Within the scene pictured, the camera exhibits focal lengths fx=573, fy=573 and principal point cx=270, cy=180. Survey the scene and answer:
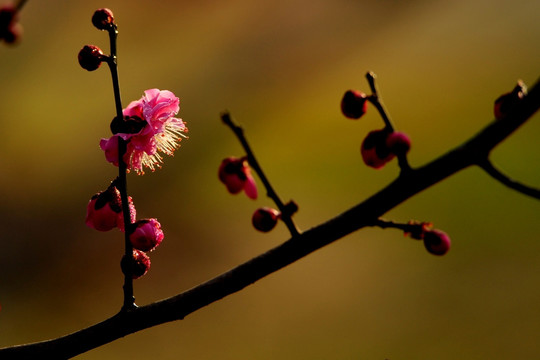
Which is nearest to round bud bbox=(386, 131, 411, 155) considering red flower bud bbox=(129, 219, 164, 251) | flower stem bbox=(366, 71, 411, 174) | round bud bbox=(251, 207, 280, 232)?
flower stem bbox=(366, 71, 411, 174)

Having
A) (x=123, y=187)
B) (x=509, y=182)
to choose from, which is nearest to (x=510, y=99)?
(x=509, y=182)

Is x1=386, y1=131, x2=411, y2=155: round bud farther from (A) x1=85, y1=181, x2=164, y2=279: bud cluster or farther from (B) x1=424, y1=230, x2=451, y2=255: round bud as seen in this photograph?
(A) x1=85, y1=181, x2=164, y2=279: bud cluster

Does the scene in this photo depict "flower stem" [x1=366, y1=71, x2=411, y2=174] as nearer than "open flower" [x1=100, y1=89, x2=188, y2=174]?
Yes

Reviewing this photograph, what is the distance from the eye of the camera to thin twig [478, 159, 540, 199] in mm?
459

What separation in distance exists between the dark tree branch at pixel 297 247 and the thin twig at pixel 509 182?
0.01 metres

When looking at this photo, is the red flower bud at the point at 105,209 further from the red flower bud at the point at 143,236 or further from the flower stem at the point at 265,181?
the flower stem at the point at 265,181

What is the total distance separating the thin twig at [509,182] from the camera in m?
0.46

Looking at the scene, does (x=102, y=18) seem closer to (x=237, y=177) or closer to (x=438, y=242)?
(x=237, y=177)

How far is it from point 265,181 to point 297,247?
0.07m

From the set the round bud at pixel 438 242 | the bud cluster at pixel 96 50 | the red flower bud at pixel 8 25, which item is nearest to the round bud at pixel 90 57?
the bud cluster at pixel 96 50

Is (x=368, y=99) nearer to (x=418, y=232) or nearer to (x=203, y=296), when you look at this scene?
(x=418, y=232)

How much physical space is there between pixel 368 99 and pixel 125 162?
0.26 metres

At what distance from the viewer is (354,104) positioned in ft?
1.88

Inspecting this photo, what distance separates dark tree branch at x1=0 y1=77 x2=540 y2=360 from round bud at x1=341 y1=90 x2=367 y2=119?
107 mm
